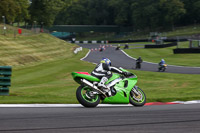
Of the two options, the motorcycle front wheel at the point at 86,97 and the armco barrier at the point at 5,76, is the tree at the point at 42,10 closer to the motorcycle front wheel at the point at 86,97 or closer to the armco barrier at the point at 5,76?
the armco barrier at the point at 5,76

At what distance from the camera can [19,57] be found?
148ft

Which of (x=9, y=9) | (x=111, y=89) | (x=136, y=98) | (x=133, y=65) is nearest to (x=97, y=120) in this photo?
(x=111, y=89)

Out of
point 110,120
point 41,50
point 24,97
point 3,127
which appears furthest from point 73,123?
point 41,50

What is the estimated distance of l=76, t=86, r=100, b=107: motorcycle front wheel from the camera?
10.1 m

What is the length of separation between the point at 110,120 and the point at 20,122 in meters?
2.02

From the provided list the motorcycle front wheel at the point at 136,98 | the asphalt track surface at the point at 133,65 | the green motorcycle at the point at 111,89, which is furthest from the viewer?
the asphalt track surface at the point at 133,65

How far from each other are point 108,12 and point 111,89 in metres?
159

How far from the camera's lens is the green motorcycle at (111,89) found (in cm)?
1029

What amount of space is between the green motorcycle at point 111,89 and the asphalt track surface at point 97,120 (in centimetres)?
60

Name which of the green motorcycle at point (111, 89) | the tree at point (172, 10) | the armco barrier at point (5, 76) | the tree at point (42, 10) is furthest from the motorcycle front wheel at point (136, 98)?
the tree at point (172, 10)

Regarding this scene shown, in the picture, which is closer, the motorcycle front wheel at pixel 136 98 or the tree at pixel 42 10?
the motorcycle front wheel at pixel 136 98

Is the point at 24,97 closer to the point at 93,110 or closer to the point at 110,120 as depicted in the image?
the point at 93,110

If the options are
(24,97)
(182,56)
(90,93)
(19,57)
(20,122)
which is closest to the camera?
(20,122)

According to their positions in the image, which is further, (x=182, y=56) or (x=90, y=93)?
(x=182, y=56)
